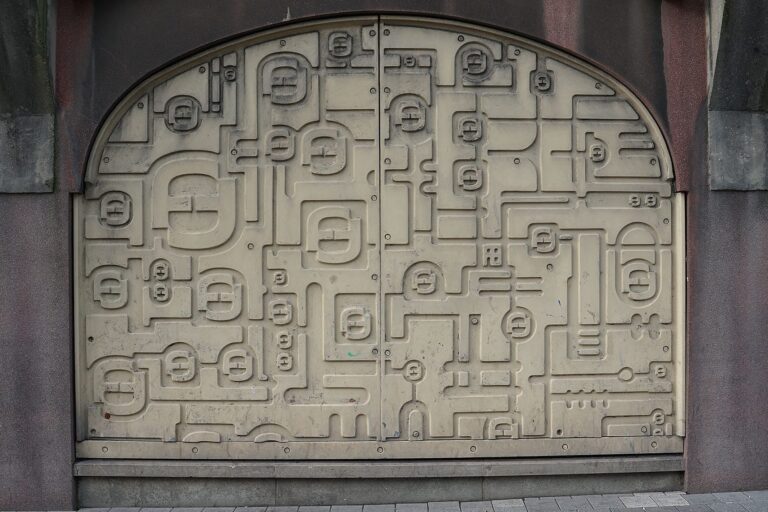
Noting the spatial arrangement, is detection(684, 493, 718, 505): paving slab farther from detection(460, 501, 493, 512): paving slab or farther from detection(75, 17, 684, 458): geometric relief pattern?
detection(460, 501, 493, 512): paving slab

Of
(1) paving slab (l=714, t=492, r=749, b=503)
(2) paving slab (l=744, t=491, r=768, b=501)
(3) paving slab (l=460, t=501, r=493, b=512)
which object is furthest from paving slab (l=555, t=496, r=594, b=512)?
(2) paving slab (l=744, t=491, r=768, b=501)

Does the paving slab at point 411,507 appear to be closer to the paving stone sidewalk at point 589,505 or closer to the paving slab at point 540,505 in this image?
the paving stone sidewalk at point 589,505

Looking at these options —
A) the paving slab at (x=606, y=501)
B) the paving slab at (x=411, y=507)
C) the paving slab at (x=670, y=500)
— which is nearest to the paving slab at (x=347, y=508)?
the paving slab at (x=411, y=507)

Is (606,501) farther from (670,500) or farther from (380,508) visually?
(380,508)

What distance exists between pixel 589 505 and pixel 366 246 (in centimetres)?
236

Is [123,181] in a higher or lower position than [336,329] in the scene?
higher

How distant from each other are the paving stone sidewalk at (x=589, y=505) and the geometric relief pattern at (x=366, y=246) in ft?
1.14

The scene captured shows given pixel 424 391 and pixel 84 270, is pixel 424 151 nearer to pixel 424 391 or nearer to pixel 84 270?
pixel 424 391

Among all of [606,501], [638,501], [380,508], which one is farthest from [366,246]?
[638,501]

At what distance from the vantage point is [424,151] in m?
5.02

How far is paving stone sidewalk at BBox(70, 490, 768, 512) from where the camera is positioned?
15.8 feet

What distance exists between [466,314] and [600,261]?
103 cm

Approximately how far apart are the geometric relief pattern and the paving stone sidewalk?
13.7 inches

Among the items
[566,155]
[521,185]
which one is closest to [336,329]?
[521,185]
